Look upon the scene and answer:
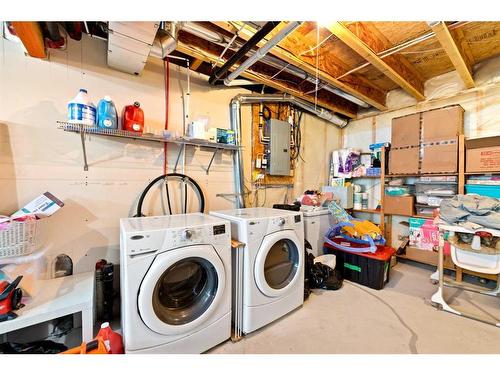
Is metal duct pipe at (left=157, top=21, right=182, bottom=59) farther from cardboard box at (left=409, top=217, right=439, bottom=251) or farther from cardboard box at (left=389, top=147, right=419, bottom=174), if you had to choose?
cardboard box at (left=409, top=217, right=439, bottom=251)

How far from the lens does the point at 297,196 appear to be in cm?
341

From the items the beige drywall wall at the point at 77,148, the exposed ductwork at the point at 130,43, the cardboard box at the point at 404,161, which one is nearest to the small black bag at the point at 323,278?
the beige drywall wall at the point at 77,148

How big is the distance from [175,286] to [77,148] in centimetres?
141

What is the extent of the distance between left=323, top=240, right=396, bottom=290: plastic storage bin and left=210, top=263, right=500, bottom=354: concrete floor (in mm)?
115

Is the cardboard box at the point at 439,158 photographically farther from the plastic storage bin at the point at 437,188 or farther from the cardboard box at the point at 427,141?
the plastic storage bin at the point at 437,188

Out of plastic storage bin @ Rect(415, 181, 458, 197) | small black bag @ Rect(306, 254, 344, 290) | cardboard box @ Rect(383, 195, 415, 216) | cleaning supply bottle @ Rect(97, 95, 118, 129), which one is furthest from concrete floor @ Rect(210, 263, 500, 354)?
cleaning supply bottle @ Rect(97, 95, 118, 129)

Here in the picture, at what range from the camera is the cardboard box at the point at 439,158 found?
2561mm

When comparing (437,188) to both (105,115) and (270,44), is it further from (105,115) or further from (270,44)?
(105,115)

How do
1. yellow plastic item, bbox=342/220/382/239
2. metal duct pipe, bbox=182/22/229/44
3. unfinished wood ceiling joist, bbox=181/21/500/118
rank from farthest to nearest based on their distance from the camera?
yellow plastic item, bbox=342/220/382/239 < unfinished wood ceiling joist, bbox=181/21/500/118 < metal duct pipe, bbox=182/22/229/44

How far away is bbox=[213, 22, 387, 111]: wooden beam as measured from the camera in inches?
66.5

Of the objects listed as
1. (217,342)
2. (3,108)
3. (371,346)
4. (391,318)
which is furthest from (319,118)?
(3,108)

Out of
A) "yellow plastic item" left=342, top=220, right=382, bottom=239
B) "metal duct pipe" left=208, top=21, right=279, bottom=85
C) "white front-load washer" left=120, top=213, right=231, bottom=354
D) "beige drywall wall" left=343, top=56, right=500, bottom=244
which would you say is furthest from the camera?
"beige drywall wall" left=343, top=56, right=500, bottom=244

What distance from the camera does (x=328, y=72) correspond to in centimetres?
235

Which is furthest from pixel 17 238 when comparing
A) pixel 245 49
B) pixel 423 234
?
pixel 423 234
